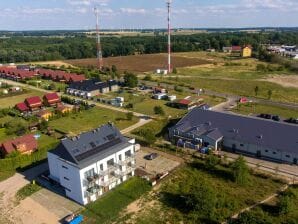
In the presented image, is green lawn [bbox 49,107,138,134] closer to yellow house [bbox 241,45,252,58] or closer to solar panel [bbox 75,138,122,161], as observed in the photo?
solar panel [bbox 75,138,122,161]

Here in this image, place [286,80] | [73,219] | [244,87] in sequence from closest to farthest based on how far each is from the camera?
1. [73,219]
2. [244,87]
3. [286,80]

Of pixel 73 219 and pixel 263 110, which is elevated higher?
pixel 263 110

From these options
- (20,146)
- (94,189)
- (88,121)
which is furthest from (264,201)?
(88,121)

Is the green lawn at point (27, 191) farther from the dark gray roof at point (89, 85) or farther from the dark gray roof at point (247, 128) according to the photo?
the dark gray roof at point (89, 85)

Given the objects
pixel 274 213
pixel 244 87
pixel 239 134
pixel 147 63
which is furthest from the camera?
pixel 147 63

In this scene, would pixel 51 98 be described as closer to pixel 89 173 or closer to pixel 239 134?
pixel 89 173

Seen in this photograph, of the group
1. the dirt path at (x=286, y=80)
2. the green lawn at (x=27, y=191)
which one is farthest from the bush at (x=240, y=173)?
the dirt path at (x=286, y=80)

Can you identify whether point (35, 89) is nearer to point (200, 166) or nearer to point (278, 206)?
point (200, 166)
